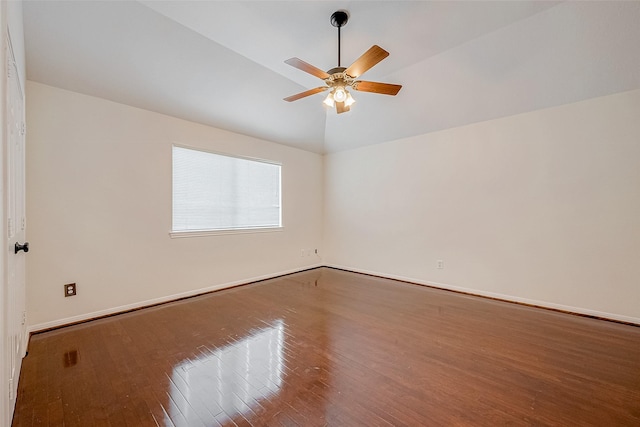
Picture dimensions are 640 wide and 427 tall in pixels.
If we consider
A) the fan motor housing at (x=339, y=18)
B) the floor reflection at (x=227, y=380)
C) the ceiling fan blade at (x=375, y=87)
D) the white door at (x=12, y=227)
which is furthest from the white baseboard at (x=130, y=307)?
the fan motor housing at (x=339, y=18)

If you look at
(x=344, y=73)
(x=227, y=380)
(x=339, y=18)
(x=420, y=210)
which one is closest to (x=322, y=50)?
(x=339, y=18)

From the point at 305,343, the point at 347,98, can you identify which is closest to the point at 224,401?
the point at 305,343

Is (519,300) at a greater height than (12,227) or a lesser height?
lesser

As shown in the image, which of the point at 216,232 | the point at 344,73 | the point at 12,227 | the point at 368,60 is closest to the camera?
the point at 12,227

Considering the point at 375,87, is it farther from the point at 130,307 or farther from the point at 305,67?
the point at 130,307

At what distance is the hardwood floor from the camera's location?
1575 millimetres

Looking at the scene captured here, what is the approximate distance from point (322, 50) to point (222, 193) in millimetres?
2434

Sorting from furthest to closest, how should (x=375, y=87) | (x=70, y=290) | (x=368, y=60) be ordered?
1. (x=70, y=290)
2. (x=375, y=87)
3. (x=368, y=60)

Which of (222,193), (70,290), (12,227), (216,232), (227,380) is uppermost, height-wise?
(222,193)

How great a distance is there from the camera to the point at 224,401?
170cm

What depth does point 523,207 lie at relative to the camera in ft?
11.2

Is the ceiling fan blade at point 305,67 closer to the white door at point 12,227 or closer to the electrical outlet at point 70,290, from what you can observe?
the white door at point 12,227

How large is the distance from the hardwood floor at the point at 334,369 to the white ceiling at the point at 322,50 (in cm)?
251

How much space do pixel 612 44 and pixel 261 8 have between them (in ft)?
10.5
